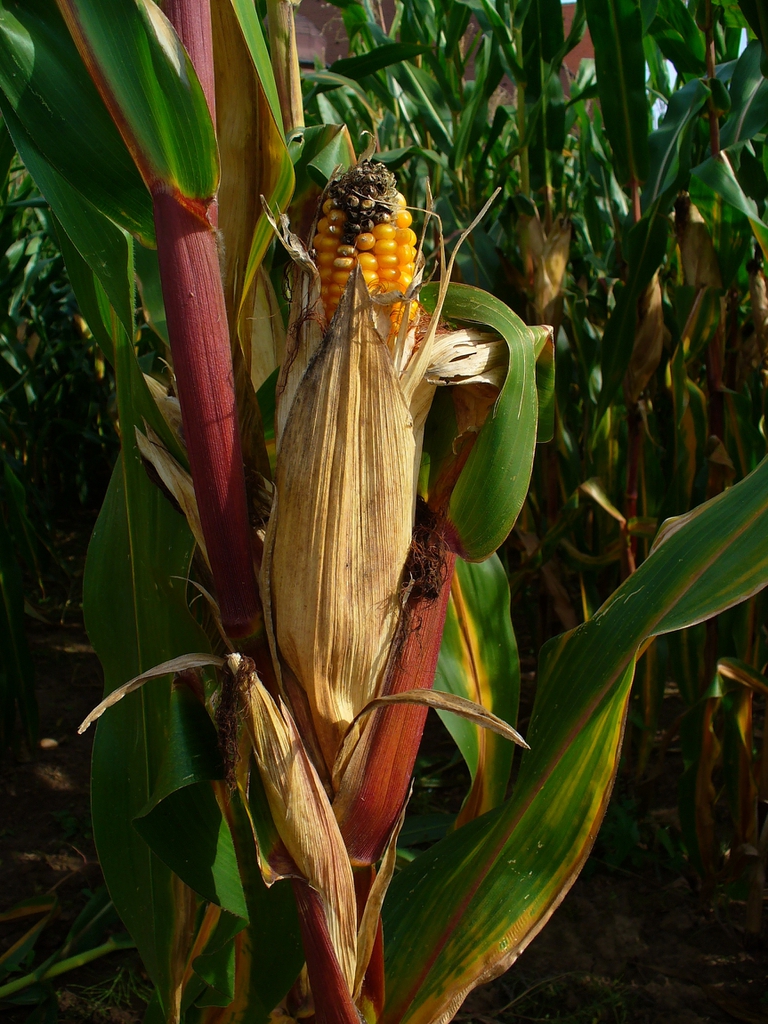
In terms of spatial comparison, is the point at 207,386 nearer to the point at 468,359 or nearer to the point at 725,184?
the point at 468,359

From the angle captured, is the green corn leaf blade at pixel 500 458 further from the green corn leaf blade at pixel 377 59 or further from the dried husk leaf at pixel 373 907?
the green corn leaf blade at pixel 377 59

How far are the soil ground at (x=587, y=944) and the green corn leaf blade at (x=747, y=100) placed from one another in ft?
4.68

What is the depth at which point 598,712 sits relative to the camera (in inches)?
30.6

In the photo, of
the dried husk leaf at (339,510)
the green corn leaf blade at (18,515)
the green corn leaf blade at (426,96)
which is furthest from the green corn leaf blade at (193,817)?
the green corn leaf blade at (426,96)

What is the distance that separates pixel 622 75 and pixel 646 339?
505 mm

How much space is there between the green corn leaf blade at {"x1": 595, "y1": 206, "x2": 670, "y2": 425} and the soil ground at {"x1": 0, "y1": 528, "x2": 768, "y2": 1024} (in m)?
1.01

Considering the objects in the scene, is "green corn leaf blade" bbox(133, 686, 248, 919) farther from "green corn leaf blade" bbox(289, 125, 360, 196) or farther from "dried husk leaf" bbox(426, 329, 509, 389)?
"green corn leaf blade" bbox(289, 125, 360, 196)

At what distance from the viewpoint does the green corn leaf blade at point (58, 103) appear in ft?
1.90

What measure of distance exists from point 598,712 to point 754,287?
122 centimetres

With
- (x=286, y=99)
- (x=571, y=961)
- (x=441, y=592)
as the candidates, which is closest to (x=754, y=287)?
(x=286, y=99)

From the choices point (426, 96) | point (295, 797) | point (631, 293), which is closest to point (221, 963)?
point (295, 797)

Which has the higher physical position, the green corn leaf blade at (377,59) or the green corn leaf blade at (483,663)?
the green corn leaf blade at (377,59)

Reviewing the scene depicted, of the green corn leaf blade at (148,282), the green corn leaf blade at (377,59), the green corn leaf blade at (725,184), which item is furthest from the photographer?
the green corn leaf blade at (377,59)

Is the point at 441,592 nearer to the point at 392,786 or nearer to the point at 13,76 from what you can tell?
the point at 392,786
